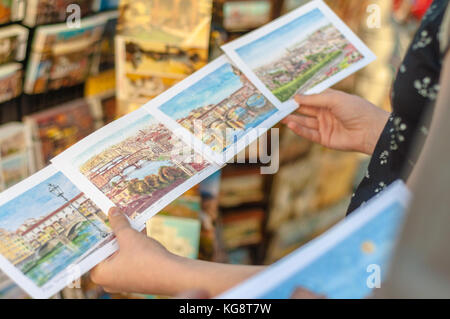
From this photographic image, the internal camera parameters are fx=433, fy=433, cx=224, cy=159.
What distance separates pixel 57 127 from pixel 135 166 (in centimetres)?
38

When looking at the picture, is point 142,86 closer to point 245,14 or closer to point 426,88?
point 245,14

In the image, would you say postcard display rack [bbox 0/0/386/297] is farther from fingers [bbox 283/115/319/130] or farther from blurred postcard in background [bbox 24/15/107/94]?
fingers [bbox 283/115/319/130]

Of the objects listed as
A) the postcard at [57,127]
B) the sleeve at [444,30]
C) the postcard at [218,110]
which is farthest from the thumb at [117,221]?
the sleeve at [444,30]

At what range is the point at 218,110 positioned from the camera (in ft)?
4.36

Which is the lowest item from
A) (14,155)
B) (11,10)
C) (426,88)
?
(14,155)

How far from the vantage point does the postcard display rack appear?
1.08m

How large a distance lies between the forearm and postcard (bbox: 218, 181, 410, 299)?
12cm

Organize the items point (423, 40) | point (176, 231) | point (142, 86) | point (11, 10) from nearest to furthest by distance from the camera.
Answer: point (423, 40), point (11, 10), point (142, 86), point (176, 231)

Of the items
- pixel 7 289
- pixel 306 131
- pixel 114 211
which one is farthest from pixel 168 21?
pixel 7 289

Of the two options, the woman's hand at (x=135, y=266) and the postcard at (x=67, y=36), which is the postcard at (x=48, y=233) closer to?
the woman's hand at (x=135, y=266)

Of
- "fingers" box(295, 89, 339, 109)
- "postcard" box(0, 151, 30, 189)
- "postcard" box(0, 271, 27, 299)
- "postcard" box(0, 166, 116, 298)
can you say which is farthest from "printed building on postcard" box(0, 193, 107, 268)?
"fingers" box(295, 89, 339, 109)

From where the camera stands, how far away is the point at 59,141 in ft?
4.66
